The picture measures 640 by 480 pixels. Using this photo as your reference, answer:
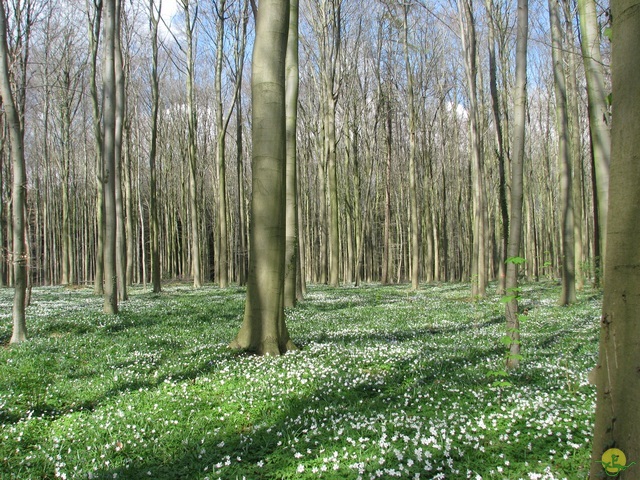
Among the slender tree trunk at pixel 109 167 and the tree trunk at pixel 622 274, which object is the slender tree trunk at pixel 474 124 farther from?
the tree trunk at pixel 622 274

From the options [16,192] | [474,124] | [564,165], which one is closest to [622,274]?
[16,192]

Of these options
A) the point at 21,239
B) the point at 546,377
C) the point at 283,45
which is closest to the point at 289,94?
the point at 283,45

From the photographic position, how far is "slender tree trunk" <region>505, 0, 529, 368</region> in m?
6.09

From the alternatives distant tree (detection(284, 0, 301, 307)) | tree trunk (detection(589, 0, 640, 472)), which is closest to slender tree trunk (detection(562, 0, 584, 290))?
distant tree (detection(284, 0, 301, 307))

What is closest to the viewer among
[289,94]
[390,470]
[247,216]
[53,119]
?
[390,470]

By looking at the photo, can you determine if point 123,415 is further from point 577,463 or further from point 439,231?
point 439,231

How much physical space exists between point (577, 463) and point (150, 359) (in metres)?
6.36

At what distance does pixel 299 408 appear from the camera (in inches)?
201

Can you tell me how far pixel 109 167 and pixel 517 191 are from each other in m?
11.5

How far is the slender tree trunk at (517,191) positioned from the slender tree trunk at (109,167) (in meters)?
10.6

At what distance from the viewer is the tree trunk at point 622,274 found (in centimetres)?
221

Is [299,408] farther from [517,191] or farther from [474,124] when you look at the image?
[474,124]

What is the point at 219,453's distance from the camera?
13.7ft

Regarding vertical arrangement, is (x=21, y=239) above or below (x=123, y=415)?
above
